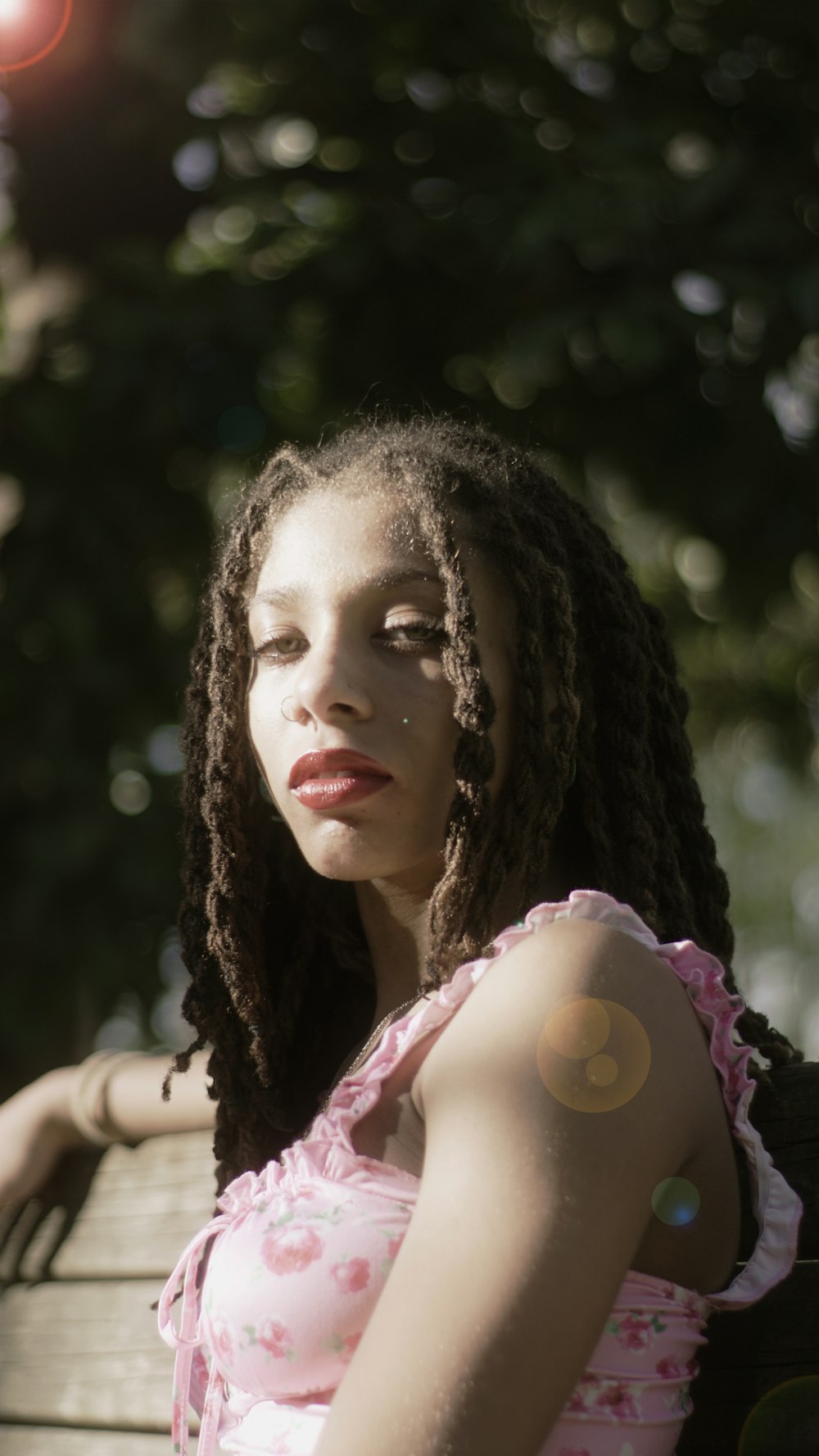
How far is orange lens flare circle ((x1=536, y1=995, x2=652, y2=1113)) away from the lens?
4.33 feet

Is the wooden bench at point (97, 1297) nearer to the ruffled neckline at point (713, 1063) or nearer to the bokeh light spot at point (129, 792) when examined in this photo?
the ruffled neckline at point (713, 1063)

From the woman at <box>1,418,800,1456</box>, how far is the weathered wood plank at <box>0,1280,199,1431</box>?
0.35 m

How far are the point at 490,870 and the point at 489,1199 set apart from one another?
1.59 ft

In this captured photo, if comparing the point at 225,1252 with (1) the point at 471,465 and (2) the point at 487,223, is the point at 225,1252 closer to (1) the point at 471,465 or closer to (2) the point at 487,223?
(1) the point at 471,465

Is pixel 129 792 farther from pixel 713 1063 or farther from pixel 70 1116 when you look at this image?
pixel 713 1063

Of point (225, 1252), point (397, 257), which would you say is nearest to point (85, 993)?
point (397, 257)

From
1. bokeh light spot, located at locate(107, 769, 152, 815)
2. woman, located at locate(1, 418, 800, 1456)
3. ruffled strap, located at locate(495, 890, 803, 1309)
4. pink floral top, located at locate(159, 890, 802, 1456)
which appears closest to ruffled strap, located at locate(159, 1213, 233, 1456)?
woman, located at locate(1, 418, 800, 1456)

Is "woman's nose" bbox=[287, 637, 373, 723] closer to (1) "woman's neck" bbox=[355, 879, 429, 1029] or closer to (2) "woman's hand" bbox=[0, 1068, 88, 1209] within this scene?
(1) "woman's neck" bbox=[355, 879, 429, 1029]

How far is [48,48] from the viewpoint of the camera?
422cm

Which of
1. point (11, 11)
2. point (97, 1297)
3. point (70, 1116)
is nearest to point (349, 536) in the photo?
point (70, 1116)

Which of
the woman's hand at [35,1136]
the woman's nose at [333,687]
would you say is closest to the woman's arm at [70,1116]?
the woman's hand at [35,1136]

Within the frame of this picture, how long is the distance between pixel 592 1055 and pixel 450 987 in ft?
0.81

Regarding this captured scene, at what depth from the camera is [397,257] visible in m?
4.00

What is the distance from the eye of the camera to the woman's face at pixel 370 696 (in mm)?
1708
